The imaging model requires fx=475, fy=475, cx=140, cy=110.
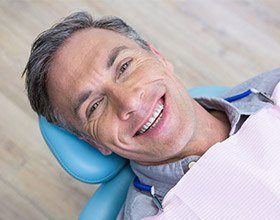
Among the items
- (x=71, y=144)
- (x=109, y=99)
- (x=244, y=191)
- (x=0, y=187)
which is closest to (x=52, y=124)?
(x=71, y=144)

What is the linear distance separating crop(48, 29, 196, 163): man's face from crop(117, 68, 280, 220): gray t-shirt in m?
0.04

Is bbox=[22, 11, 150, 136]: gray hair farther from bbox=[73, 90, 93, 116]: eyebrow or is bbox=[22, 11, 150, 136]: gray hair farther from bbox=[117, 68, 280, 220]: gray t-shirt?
bbox=[117, 68, 280, 220]: gray t-shirt

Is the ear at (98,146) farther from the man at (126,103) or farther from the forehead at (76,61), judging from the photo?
the forehead at (76,61)

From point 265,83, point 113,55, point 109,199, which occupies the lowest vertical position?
point 109,199

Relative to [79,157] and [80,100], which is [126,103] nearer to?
[80,100]

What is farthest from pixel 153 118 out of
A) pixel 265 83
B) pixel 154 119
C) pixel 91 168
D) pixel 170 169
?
pixel 265 83

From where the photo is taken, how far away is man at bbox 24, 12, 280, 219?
1.12 meters

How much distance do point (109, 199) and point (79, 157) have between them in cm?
14

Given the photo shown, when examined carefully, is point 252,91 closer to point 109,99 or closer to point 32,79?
point 109,99

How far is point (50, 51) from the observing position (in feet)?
3.95

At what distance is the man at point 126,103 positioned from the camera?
44.3 inches

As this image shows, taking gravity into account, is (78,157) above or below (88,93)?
below

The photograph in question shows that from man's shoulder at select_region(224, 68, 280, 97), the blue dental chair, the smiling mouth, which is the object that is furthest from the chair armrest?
man's shoulder at select_region(224, 68, 280, 97)

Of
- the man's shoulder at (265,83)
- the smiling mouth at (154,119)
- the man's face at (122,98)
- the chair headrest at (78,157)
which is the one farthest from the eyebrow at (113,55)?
the man's shoulder at (265,83)
